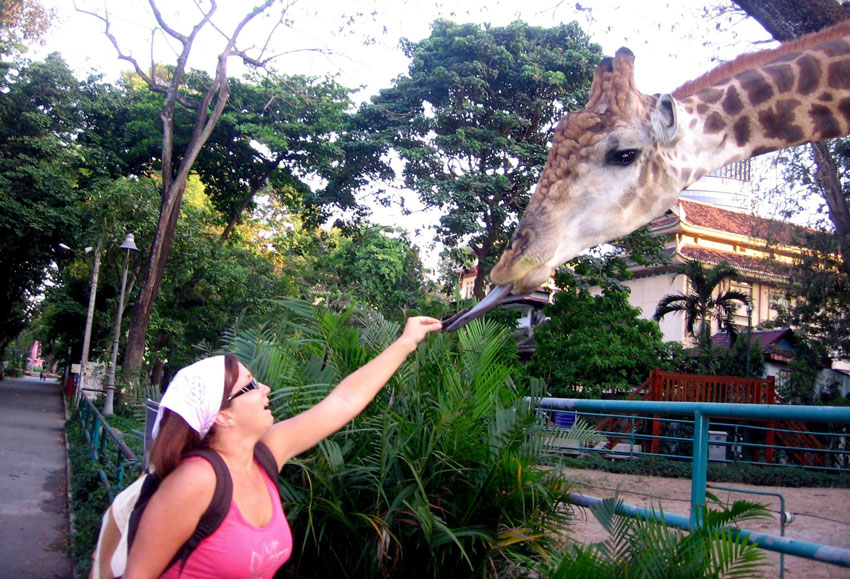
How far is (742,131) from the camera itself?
11.3ft

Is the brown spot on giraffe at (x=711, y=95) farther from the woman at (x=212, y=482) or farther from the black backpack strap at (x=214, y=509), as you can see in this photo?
the black backpack strap at (x=214, y=509)

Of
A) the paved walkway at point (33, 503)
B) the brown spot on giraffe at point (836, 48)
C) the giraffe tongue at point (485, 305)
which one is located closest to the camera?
the giraffe tongue at point (485, 305)

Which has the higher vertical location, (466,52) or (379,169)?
(466,52)

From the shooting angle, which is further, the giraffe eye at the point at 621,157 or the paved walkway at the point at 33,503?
the paved walkway at the point at 33,503

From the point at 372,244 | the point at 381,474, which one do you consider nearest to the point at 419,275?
the point at 372,244

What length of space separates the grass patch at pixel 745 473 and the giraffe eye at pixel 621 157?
420 inches

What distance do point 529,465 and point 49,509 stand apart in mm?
8008

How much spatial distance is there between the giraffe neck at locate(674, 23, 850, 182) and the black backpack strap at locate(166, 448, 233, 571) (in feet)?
8.20

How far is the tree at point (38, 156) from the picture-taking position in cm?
2494

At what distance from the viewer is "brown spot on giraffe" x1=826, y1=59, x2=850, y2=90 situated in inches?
142

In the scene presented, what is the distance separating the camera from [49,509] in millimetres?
9000

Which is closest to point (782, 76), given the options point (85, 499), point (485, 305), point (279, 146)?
point (485, 305)

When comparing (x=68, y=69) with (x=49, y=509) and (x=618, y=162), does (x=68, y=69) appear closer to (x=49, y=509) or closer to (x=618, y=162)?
(x=49, y=509)

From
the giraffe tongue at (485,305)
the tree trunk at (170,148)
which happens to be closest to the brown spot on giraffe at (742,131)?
the giraffe tongue at (485,305)
